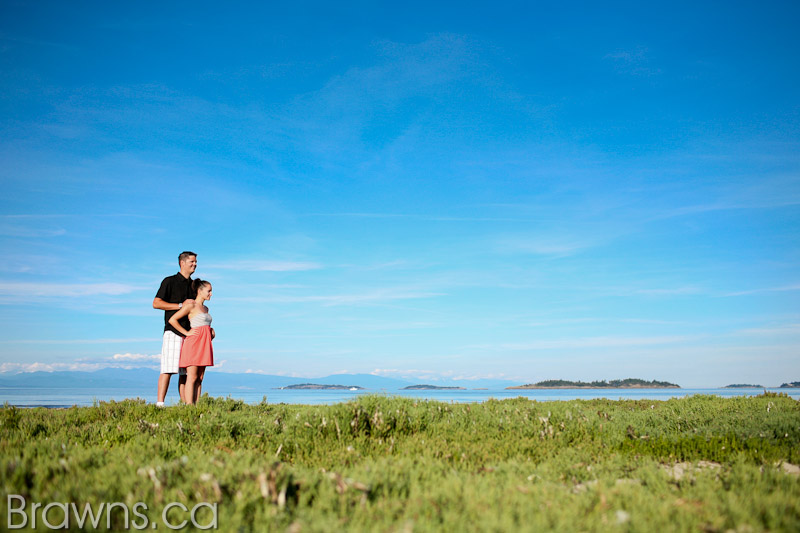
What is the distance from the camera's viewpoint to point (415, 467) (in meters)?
5.56

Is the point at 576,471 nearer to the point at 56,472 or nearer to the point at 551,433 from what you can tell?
the point at 551,433

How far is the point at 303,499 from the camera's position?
13.4ft

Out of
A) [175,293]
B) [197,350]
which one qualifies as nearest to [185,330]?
[197,350]

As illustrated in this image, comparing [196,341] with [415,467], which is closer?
[415,467]

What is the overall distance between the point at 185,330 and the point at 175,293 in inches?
36.6

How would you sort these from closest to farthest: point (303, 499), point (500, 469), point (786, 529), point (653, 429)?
point (786, 529)
point (303, 499)
point (500, 469)
point (653, 429)

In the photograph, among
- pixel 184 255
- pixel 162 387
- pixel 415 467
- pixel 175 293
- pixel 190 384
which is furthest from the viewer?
pixel 184 255

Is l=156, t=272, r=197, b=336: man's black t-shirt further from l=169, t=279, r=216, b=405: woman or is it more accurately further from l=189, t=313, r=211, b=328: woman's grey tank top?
l=189, t=313, r=211, b=328: woman's grey tank top

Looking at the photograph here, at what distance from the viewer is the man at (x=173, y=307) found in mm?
11703

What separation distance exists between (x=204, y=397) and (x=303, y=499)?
315 inches

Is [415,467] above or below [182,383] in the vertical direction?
below

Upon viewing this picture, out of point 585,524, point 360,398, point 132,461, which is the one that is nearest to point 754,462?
point 585,524

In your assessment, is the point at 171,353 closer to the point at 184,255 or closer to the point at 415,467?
the point at 184,255

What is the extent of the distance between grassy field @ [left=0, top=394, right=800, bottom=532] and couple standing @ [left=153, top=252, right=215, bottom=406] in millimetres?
1460
